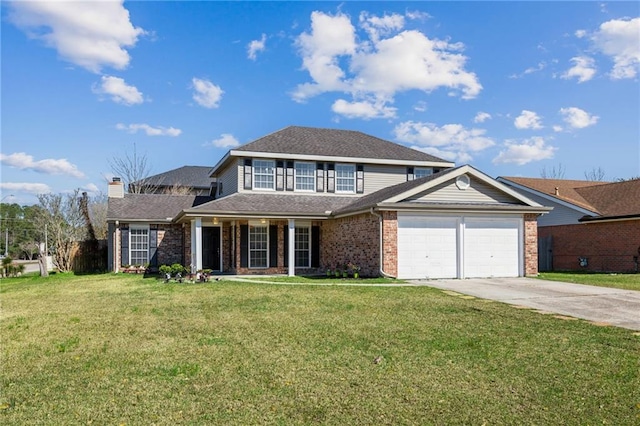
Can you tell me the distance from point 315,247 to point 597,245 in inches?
549

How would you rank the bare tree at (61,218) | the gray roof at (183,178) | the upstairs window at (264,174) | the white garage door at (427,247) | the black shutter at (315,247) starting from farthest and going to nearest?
the gray roof at (183,178) → the bare tree at (61,218) → the upstairs window at (264,174) → the black shutter at (315,247) → the white garage door at (427,247)

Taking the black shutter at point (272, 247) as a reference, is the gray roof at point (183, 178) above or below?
above

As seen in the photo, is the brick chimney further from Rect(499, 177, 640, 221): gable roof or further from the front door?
Rect(499, 177, 640, 221): gable roof

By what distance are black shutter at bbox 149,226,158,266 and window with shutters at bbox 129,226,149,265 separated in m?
0.16

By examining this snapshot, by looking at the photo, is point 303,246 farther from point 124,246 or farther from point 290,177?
point 124,246

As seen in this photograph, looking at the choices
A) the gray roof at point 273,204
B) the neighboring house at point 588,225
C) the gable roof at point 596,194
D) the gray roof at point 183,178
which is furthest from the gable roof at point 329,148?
the gray roof at point 183,178

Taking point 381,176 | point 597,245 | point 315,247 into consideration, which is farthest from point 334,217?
point 597,245

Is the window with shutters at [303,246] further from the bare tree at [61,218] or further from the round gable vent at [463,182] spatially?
the bare tree at [61,218]

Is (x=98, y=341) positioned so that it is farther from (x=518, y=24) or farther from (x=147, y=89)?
(x=518, y=24)

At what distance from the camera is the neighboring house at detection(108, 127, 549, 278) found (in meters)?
17.0

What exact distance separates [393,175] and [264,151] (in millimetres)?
6616

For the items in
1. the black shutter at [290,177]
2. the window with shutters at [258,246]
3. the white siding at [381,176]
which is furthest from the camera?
the white siding at [381,176]

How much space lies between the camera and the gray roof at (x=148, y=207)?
22.5 metres

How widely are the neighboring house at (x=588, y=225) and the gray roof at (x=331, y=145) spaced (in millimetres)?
6836
